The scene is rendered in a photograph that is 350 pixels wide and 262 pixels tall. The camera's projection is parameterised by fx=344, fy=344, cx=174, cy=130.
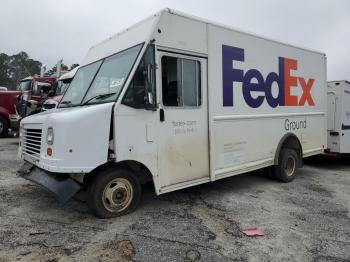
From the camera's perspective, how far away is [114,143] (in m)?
4.71

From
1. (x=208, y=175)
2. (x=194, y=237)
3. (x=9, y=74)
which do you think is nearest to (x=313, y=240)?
(x=194, y=237)

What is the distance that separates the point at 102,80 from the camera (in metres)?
5.35

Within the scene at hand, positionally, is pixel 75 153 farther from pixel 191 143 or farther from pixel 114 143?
pixel 191 143

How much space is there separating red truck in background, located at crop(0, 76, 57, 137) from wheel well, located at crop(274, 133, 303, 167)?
911 cm

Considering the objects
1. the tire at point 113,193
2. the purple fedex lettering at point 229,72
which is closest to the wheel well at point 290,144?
the purple fedex lettering at point 229,72

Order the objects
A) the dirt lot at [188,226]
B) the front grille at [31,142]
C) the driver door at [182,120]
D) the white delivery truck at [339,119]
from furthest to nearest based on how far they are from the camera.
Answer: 1. the white delivery truck at [339,119]
2. the driver door at [182,120]
3. the front grille at [31,142]
4. the dirt lot at [188,226]

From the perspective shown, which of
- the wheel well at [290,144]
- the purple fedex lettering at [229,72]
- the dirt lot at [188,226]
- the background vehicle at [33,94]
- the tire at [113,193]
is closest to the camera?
the dirt lot at [188,226]

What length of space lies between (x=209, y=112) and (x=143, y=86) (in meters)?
1.42

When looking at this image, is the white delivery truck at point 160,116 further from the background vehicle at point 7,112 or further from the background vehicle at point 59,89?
the background vehicle at point 7,112

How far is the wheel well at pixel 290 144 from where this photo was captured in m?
7.31

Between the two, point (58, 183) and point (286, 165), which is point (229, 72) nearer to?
point (286, 165)

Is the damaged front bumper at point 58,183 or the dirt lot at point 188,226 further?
the damaged front bumper at point 58,183

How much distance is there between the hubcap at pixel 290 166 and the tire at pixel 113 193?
3952 millimetres

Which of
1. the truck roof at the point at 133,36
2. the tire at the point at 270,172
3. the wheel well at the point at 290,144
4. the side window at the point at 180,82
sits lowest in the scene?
the tire at the point at 270,172
